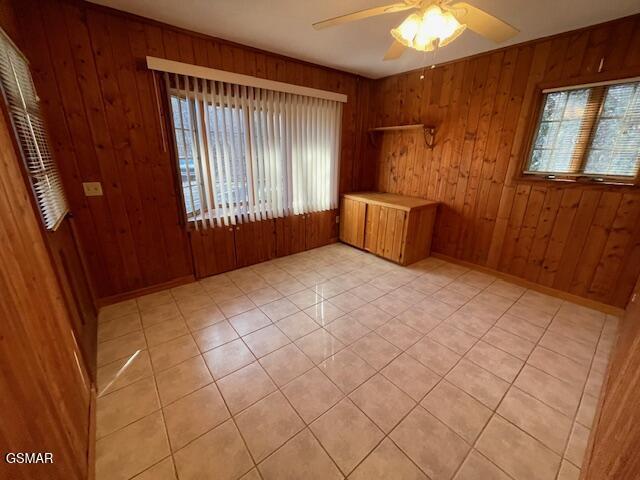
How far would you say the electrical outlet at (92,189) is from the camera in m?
2.21

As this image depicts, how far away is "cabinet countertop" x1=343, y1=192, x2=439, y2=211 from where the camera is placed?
322 centimetres

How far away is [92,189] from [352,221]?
9.63 ft

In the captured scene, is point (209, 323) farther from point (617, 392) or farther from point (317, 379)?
point (617, 392)

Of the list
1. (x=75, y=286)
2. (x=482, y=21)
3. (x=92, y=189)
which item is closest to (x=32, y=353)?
(x=75, y=286)

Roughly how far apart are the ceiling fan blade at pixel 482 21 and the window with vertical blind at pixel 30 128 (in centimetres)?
225

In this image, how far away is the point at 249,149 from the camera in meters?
2.89

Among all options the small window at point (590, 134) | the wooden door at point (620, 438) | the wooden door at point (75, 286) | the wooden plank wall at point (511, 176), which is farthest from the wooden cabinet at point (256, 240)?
the wooden door at point (620, 438)

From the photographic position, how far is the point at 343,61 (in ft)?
10.2

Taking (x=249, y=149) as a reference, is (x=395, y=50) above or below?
above

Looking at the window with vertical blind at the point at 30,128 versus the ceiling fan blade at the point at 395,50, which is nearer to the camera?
the window with vertical blind at the point at 30,128

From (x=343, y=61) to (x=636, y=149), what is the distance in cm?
285

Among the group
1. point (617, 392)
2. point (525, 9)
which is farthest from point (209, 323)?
point (525, 9)

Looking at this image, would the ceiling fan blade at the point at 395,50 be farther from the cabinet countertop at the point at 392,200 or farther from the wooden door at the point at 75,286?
the wooden door at the point at 75,286

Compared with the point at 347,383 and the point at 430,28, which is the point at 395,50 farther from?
the point at 347,383
